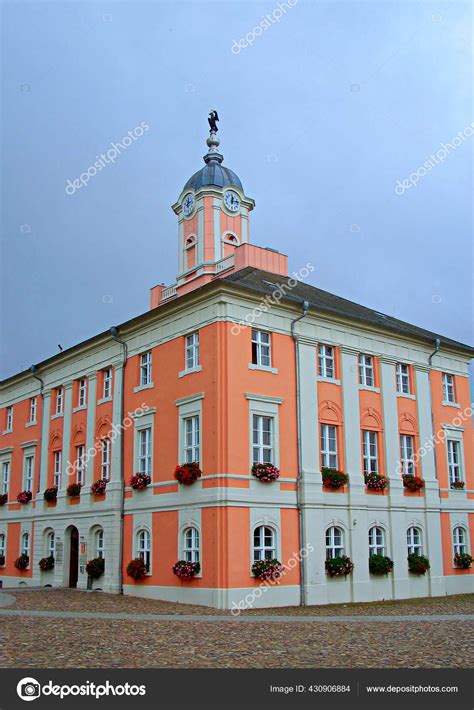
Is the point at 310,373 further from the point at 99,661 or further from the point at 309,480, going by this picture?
the point at 99,661

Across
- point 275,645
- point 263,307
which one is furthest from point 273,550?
point 275,645

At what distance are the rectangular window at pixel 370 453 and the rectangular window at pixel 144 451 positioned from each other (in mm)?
8002

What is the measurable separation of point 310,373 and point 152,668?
16619mm

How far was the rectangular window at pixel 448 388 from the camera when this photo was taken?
1272 inches

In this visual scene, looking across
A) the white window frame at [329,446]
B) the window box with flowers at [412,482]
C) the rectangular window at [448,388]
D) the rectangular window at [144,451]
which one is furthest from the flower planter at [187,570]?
the rectangular window at [448,388]

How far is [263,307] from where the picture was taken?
2575cm

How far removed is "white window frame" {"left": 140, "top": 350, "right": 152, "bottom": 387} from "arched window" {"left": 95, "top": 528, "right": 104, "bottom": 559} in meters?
6.10

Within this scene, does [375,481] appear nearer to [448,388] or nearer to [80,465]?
[448,388]

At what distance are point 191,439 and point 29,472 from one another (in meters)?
13.9

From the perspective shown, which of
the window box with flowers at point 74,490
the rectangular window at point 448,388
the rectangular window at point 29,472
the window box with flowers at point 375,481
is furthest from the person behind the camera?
the rectangular window at point 29,472

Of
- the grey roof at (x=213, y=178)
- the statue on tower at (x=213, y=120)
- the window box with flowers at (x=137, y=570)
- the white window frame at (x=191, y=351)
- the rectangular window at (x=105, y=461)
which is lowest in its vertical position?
the window box with flowers at (x=137, y=570)

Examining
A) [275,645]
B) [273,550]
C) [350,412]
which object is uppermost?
[350,412]

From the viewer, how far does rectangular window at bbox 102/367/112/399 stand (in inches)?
1196

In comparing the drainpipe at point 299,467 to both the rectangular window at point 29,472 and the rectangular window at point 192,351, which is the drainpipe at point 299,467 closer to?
the rectangular window at point 192,351
